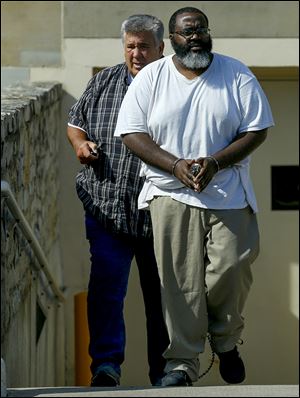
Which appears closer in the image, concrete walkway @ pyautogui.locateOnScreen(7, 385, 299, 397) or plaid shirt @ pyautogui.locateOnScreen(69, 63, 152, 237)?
concrete walkway @ pyautogui.locateOnScreen(7, 385, 299, 397)

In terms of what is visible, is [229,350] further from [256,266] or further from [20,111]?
[256,266]

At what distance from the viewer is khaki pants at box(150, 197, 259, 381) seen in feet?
16.6

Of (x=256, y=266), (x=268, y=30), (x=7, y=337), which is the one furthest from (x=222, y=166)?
(x=256, y=266)

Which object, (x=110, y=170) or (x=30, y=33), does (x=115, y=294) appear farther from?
(x=30, y=33)

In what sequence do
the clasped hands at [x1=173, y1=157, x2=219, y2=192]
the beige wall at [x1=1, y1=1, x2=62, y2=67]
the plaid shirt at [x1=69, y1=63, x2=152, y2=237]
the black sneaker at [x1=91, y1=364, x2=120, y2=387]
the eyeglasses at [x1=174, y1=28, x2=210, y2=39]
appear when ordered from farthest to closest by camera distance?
the beige wall at [x1=1, y1=1, x2=62, y2=67] → the plaid shirt at [x1=69, y1=63, x2=152, y2=237] → the black sneaker at [x1=91, y1=364, x2=120, y2=387] → the eyeglasses at [x1=174, y1=28, x2=210, y2=39] → the clasped hands at [x1=173, y1=157, x2=219, y2=192]

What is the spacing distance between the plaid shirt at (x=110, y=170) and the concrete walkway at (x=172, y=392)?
3.55 feet

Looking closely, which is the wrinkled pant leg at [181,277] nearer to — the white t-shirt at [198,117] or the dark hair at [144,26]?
the white t-shirt at [198,117]

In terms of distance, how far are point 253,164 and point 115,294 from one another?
437 centimetres

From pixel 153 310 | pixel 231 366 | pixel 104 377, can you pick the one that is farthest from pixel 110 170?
pixel 231 366

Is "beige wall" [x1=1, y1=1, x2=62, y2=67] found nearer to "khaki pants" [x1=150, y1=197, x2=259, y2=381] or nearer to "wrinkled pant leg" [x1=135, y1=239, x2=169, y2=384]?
"wrinkled pant leg" [x1=135, y1=239, x2=169, y2=384]

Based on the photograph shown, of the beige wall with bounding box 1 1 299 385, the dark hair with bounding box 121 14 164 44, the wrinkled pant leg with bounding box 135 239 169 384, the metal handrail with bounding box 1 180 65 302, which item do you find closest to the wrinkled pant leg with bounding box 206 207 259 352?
the wrinkled pant leg with bounding box 135 239 169 384

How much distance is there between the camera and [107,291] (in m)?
5.65

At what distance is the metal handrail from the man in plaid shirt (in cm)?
36

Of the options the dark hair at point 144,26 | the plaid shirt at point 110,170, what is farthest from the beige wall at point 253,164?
the plaid shirt at point 110,170
